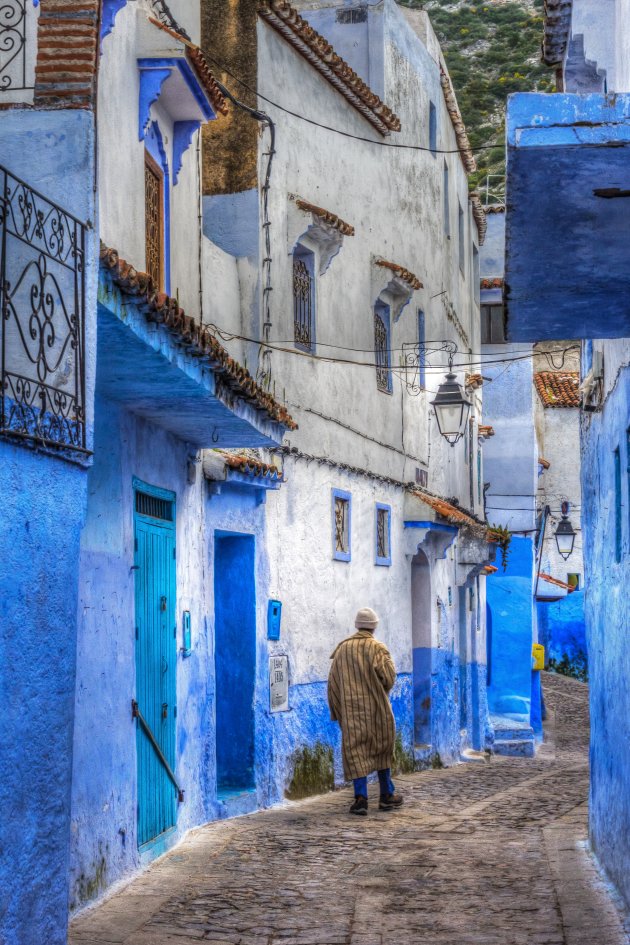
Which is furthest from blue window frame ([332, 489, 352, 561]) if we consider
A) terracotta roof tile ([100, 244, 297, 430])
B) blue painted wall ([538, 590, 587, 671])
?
blue painted wall ([538, 590, 587, 671])

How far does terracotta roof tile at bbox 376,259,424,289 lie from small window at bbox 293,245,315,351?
8.62 ft

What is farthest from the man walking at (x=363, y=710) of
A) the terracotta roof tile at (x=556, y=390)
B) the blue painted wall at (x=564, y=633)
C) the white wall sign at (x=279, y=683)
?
the blue painted wall at (x=564, y=633)

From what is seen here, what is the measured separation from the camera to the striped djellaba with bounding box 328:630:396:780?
12703 mm

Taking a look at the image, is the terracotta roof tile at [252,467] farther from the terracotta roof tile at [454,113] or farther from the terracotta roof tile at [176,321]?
the terracotta roof tile at [454,113]

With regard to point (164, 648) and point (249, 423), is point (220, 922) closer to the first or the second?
point (164, 648)

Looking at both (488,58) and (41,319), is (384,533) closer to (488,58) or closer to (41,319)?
(41,319)

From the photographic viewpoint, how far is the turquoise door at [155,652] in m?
9.81

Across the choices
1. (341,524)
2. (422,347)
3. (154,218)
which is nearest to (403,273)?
(422,347)

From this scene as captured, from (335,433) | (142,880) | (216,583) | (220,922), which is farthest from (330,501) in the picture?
(220,922)

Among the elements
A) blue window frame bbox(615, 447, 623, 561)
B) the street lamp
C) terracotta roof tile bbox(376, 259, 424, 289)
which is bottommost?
blue window frame bbox(615, 447, 623, 561)

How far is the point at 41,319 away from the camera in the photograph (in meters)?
6.37

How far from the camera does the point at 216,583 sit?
1357cm

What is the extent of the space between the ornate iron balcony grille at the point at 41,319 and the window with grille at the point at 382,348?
1220 cm

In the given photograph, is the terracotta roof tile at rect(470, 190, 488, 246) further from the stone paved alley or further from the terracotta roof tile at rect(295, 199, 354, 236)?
the stone paved alley
